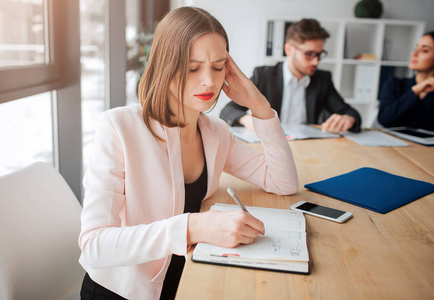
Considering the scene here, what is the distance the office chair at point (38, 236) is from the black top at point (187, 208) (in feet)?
0.95

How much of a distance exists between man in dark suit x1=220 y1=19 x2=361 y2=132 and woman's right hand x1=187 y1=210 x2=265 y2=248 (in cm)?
181

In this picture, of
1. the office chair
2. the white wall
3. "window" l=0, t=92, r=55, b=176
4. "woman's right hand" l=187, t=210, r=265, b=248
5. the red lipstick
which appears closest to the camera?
"woman's right hand" l=187, t=210, r=265, b=248

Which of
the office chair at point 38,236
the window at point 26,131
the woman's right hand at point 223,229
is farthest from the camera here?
the window at point 26,131

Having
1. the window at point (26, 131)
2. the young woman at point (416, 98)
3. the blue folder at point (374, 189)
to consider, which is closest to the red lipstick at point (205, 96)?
the blue folder at point (374, 189)

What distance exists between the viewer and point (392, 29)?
4.36m

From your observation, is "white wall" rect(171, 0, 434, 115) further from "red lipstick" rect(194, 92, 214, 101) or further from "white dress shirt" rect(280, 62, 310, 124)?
"red lipstick" rect(194, 92, 214, 101)

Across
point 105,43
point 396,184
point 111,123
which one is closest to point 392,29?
point 105,43

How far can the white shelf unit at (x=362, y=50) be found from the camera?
4.15 metres

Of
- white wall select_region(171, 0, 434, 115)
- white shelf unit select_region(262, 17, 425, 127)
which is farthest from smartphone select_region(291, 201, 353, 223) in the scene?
white wall select_region(171, 0, 434, 115)

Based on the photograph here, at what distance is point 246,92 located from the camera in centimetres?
140

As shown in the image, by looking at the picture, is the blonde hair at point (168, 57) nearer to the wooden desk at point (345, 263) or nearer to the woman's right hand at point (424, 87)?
the wooden desk at point (345, 263)

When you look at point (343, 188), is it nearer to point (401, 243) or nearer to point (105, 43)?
point (401, 243)

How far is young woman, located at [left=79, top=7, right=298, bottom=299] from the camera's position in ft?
3.13

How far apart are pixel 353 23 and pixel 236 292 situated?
422 centimetres
